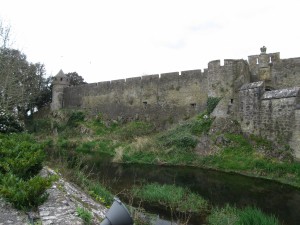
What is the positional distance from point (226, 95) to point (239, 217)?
1329 centimetres

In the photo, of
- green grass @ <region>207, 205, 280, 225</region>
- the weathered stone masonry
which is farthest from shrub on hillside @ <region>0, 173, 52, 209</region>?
the weathered stone masonry

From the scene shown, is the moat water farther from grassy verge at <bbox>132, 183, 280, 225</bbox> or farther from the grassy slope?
the grassy slope

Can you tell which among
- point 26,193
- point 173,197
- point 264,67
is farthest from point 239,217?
point 264,67

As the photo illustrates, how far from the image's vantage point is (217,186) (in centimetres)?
1245

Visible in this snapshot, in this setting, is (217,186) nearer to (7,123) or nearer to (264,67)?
(264,67)

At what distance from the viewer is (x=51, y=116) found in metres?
35.1

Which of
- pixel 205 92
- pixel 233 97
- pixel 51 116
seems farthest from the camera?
pixel 51 116

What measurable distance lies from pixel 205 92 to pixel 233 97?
366 centimetres

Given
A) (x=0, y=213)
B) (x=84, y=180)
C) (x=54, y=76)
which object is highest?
(x=54, y=76)

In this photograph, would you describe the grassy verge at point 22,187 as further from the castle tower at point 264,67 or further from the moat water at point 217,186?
the castle tower at point 264,67

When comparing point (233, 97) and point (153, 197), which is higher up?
point (233, 97)

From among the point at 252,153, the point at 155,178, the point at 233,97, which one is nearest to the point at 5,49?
the point at 155,178

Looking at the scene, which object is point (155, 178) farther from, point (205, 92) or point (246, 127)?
point (205, 92)

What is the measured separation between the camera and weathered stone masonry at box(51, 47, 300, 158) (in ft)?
53.4
